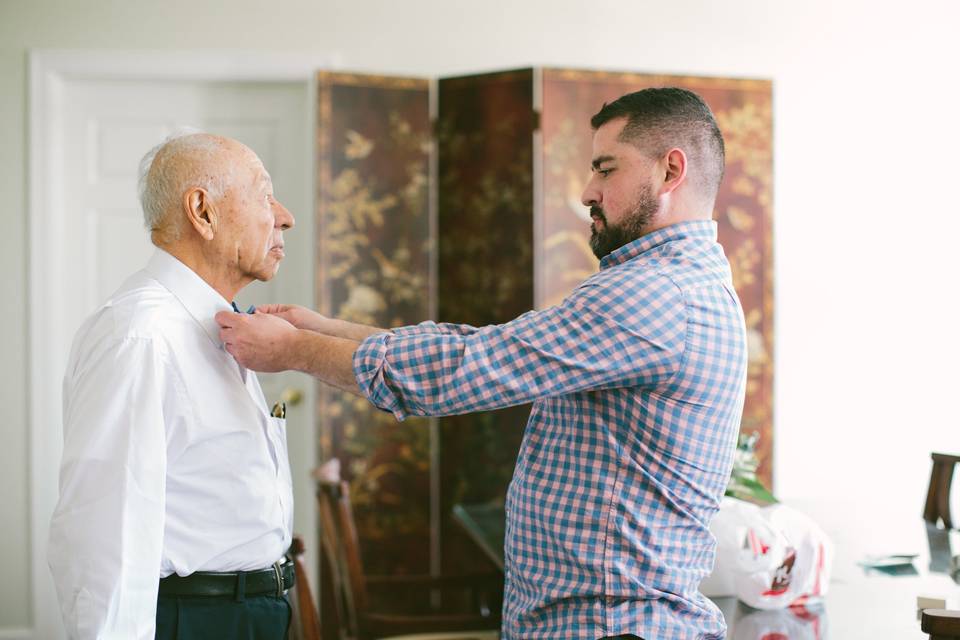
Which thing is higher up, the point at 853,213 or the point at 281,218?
the point at 853,213

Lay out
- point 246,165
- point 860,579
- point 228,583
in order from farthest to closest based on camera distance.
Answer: point 860,579 < point 246,165 < point 228,583

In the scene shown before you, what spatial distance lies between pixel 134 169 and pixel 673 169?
9.35 feet

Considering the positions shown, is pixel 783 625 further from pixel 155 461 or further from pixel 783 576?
pixel 155 461

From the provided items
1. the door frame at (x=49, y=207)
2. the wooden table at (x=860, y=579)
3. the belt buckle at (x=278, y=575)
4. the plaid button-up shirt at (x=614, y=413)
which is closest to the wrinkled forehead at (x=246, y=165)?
the plaid button-up shirt at (x=614, y=413)

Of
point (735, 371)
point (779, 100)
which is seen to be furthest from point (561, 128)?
point (735, 371)

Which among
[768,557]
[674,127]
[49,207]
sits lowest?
[768,557]

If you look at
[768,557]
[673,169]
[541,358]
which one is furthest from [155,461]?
[768,557]

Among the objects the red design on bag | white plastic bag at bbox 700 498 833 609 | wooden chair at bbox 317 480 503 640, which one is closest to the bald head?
wooden chair at bbox 317 480 503 640

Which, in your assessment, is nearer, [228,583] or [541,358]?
[541,358]

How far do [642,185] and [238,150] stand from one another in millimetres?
632

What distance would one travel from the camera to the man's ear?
138 cm

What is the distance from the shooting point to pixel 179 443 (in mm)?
1359

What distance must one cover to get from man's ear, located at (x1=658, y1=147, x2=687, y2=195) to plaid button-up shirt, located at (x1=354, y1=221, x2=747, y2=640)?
104 mm

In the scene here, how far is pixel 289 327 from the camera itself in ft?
4.50
